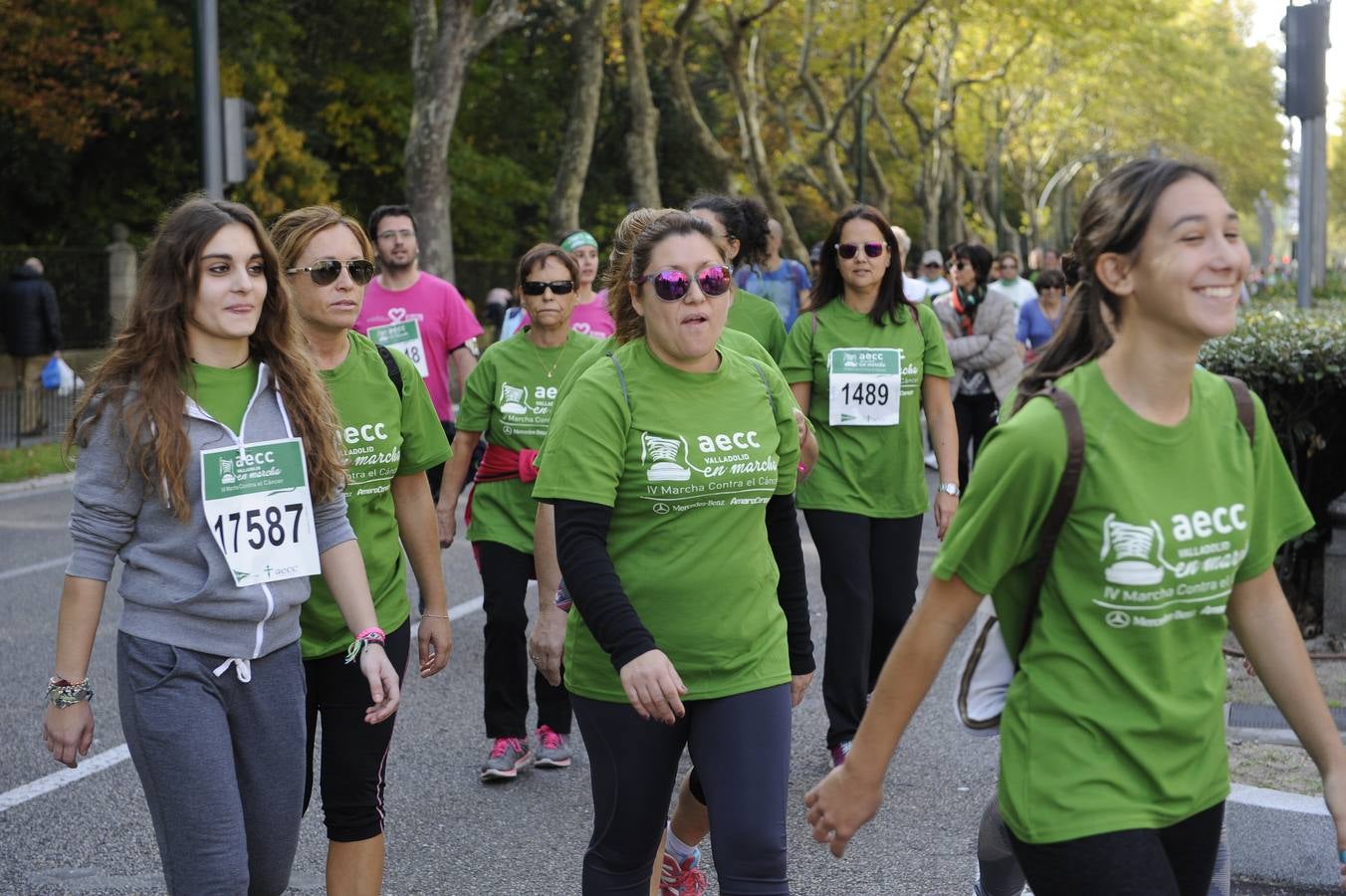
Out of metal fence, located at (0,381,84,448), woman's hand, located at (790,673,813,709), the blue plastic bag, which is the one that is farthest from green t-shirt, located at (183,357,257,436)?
the blue plastic bag

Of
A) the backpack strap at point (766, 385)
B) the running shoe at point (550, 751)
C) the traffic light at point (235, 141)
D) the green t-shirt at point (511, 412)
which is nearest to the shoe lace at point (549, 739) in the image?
the running shoe at point (550, 751)

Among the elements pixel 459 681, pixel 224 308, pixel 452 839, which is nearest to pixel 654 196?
pixel 459 681

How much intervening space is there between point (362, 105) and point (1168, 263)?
3214 cm

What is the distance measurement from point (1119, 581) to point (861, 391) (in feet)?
10.8

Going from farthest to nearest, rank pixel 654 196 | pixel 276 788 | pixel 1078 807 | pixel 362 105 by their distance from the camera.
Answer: pixel 362 105 < pixel 654 196 < pixel 276 788 < pixel 1078 807

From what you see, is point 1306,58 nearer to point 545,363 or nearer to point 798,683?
point 545,363

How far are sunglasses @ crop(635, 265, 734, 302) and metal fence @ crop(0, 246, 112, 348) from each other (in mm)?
23166

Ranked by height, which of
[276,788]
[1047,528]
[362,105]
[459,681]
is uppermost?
[362,105]

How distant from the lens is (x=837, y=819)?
2.71 m

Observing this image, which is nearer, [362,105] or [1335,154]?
[362,105]

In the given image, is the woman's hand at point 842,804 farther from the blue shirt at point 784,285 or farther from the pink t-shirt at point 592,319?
the blue shirt at point 784,285

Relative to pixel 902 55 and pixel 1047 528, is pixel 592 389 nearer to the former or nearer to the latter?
pixel 1047 528

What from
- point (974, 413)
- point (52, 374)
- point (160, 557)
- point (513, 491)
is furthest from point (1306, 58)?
point (52, 374)

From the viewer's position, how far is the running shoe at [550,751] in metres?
6.09
